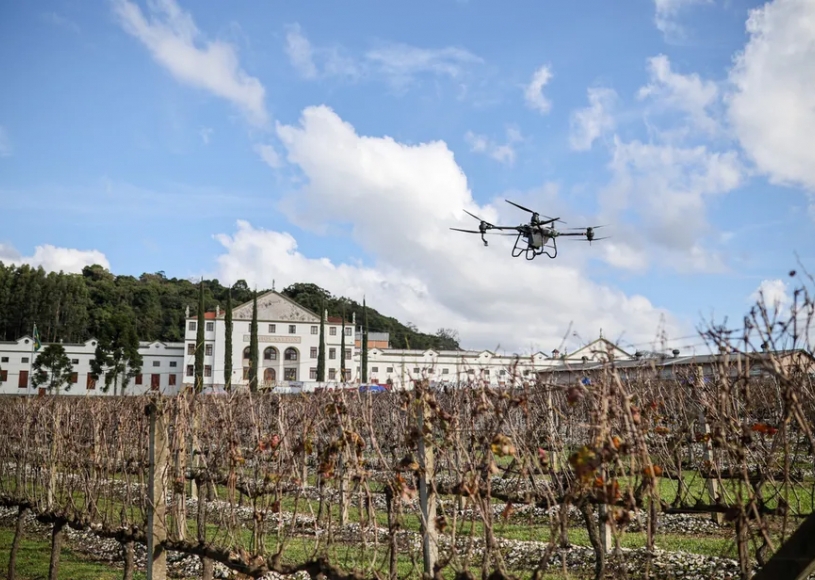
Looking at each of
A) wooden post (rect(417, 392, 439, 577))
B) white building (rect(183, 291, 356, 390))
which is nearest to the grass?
wooden post (rect(417, 392, 439, 577))

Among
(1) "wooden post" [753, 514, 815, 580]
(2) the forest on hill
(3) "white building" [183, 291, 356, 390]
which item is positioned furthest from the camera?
(2) the forest on hill

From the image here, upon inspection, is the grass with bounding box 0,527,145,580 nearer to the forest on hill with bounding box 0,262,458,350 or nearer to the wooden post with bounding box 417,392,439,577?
the wooden post with bounding box 417,392,439,577

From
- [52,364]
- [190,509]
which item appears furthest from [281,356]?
[190,509]

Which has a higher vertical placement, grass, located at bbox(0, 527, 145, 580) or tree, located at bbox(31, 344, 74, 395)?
tree, located at bbox(31, 344, 74, 395)

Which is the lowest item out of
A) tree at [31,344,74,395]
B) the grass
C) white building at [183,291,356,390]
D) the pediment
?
the grass

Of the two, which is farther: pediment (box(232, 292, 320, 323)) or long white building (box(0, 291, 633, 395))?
pediment (box(232, 292, 320, 323))

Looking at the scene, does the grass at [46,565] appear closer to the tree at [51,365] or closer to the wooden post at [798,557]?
the wooden post at [798,557]
